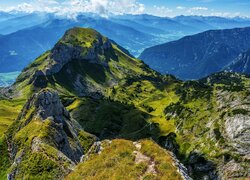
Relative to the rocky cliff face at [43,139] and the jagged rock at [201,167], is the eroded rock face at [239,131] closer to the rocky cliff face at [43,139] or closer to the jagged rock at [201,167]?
the jagged rock at [201,167]

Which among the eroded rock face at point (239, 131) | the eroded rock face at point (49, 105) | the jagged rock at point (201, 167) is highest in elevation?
the eroded rock face at point (49, 105)

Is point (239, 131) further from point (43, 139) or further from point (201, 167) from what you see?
point (43, 139)

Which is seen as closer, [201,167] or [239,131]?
[201,167]

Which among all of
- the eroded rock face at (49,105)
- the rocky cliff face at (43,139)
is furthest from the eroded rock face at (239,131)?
the eroded rock face at (49,105)

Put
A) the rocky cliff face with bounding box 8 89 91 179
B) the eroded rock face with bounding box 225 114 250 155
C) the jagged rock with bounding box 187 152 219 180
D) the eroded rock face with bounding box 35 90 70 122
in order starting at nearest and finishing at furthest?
the rocky cliff face with bounding box 8 89 91 179 < the eroded rock face with bounding box 35 90 70 122 < the jagged rock with bounding box 187 152 219 180 < the eroded rock face with bounding box 225 114 250 155

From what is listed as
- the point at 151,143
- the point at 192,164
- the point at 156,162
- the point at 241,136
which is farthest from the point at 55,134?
the point at 241,136

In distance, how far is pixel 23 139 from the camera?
91.0m

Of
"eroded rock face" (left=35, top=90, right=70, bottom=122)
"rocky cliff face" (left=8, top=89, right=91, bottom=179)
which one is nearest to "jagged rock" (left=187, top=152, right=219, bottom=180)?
"rocky cliff face" (left=8, top=89, right=91, bottom=179)

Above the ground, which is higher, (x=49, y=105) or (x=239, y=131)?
(x=49, y=105)

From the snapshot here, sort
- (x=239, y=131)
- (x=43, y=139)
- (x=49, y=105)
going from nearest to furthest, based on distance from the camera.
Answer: (x=43, y=139), (x=49, y=105), (x=239, y=131)

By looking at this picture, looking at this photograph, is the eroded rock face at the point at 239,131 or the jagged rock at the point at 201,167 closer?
the jagged rock at the point at 201,167

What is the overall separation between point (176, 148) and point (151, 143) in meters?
136

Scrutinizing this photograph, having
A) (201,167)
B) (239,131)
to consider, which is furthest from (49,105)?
(239,131)

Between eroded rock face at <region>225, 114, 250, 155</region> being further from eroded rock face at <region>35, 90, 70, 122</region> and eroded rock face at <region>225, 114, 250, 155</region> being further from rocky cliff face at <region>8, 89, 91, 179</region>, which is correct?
eroded rock face at <region>35, 90, 70, 122</region>
